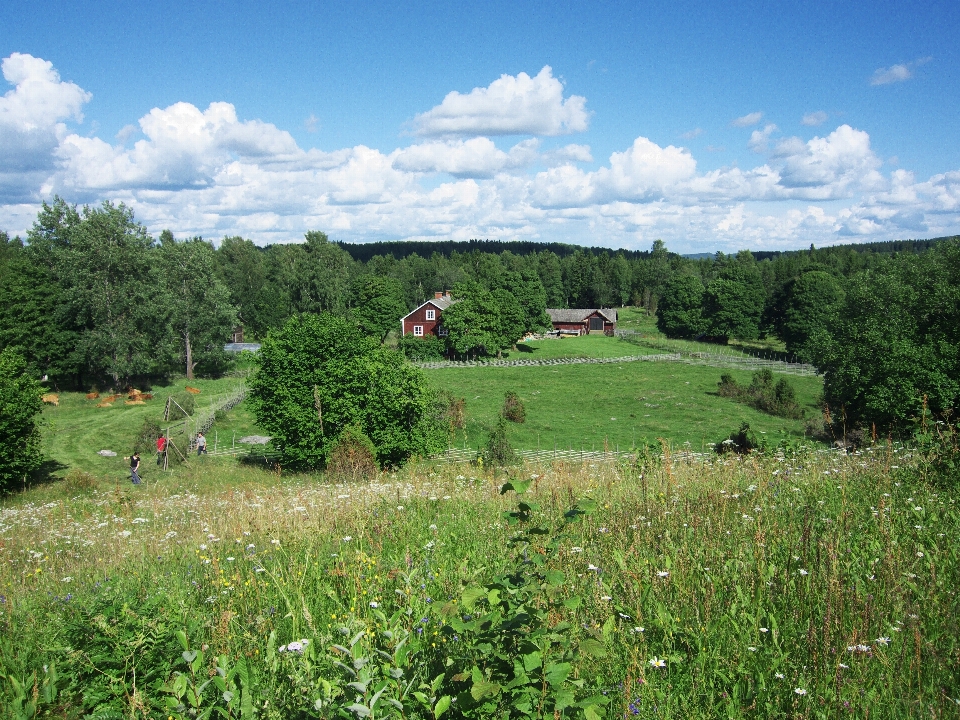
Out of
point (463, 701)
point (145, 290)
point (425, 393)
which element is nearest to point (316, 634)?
point (463, 701)

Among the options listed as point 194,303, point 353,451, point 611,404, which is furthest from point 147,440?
point 611,404

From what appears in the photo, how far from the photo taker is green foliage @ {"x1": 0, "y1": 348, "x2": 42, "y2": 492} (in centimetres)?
1919

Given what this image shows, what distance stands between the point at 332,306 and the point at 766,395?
38.9 meters

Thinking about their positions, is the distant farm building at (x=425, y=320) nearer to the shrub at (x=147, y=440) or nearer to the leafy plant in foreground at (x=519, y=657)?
the shrub at (x=147, y=440)

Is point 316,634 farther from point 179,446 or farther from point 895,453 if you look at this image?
point 179,446

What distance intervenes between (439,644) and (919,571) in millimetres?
3427

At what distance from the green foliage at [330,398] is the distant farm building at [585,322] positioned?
7071 cm

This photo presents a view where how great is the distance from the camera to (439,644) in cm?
338

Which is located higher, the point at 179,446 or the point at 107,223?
the point at 107,223

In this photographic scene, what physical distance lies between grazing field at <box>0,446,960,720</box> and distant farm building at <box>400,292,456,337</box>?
69.7 m

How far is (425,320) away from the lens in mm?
76938

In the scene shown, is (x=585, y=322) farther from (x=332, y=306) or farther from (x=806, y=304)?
(x=332, y=306)

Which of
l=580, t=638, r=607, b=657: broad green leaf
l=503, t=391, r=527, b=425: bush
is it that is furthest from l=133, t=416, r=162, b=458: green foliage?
l=580, t=638, r=607, b=657: broad green leaf

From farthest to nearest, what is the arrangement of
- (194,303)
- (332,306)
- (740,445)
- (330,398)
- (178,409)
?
1. (332,306)
2. (194,303)
3. (178,409)
4. (330,398)
5. (740,445)
